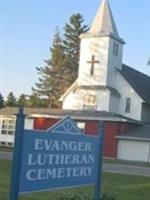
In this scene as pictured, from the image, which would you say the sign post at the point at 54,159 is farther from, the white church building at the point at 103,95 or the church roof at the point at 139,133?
the white church building at the point at 103,95

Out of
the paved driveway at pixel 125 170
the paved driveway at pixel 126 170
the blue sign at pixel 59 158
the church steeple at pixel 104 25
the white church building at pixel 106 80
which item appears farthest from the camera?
the church steeple at pixel 104 25

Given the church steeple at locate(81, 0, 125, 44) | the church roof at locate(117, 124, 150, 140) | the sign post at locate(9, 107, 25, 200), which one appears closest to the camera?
A: the sign post at locate(9, 107, 25, 200)

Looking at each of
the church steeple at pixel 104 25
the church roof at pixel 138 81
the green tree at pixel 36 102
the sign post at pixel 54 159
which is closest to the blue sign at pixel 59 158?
the sign post at pixel 54 159

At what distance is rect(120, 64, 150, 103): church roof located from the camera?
56375 millimetres

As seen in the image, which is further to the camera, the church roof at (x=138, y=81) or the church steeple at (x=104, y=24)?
the church steeple at (x=104, y=24)

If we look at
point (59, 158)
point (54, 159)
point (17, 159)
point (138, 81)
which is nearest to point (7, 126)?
point (138, 81)

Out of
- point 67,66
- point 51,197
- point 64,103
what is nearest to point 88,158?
point 51,197

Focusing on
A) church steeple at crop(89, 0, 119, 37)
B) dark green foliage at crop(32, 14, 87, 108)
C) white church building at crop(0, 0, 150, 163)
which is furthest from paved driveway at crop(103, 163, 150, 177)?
dark green foliage at crop(32, 14, 87, 108)

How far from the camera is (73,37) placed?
91438mm

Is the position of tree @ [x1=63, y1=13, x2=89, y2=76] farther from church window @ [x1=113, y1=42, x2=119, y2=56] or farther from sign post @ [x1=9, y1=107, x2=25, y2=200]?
sign post @ [x1=9, y1=107, x2=25, y2=200]

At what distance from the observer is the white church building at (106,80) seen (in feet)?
182

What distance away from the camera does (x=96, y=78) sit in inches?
2211

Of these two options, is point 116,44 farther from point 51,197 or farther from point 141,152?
point 51,197

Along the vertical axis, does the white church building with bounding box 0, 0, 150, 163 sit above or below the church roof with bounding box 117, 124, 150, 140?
above
